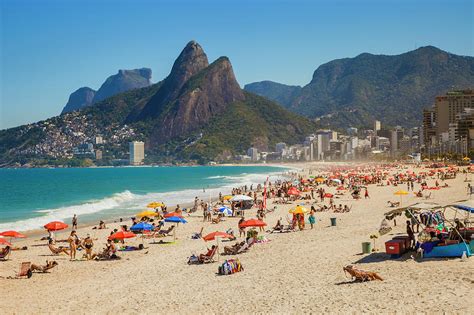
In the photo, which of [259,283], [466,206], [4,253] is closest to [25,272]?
[4,253]

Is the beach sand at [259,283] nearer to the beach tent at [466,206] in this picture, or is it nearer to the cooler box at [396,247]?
the cooler box at [396,247]

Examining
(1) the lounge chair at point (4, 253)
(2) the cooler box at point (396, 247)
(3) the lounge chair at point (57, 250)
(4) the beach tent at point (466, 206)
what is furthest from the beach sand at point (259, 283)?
(4) the beach tent at point (466, 206)

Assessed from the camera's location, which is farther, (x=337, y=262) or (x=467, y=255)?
(x=337, y=262)

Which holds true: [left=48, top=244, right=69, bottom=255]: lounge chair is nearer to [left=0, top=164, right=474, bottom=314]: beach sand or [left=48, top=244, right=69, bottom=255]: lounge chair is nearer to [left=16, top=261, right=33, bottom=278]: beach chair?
[left=0, top=164, right=474, bottom=314]: beach sand

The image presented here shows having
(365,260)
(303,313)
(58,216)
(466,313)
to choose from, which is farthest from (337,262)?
(58,216)

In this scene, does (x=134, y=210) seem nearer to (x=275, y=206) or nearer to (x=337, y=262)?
(x=275, y=206)

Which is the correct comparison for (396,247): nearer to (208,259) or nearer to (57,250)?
(208,259)
